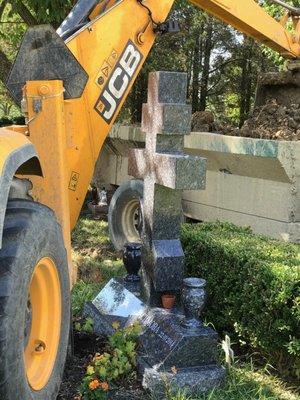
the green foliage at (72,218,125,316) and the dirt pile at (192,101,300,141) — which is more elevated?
the dirt pile at (192,101,300,141)

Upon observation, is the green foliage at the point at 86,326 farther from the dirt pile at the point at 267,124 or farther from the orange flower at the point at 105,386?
the dirt pile at the point at 267,124

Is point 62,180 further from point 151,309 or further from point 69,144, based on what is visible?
point 151,309

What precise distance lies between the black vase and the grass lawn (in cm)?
44

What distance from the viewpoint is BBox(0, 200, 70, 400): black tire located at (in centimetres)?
215

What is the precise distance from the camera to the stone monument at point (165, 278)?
3.31m

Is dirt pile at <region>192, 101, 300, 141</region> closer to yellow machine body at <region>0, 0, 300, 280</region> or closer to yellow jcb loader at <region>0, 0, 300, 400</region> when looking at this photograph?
yellow jcb loader at <region>0, 0, 300, 400</region>

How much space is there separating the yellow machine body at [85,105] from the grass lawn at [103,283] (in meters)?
1.09

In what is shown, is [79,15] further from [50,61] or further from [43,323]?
[43,323]

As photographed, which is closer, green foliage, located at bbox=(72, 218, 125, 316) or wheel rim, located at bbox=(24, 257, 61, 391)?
wheel rim, located at bbox=(24, 257, 61, 391)

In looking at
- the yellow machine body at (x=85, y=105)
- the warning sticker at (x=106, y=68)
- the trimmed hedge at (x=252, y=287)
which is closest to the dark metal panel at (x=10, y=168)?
the yellow machine body at (x=85, y=105)

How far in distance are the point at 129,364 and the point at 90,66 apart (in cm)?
205

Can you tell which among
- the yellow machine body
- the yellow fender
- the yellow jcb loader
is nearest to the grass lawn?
the yellow jcb loader

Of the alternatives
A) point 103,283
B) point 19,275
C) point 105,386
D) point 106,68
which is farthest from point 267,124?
point 19,275

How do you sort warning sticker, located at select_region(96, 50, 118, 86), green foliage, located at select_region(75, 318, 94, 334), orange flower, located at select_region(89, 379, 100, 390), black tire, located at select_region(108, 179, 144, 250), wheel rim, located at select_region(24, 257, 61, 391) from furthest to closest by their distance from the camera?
black tire, located at select_region(108, 179, 144, 250), warning sticker, located at select_region(96, 50, 118, 86), green foliage, located at select_region(75, 318, 94, 334), orange flower, located at select_region(89, 379, 100, 390), wheel rim, located at select_region(24, 257, 61, 391)
